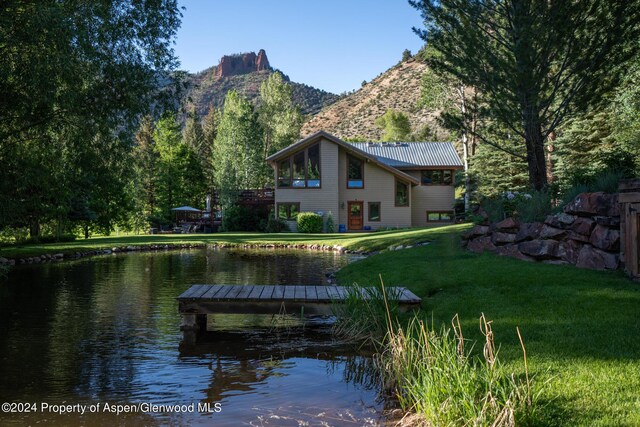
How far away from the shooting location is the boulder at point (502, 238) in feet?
40.2

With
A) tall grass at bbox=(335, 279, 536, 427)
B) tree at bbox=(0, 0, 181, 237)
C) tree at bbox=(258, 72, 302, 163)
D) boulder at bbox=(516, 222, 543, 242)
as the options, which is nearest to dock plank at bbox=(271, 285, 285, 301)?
tall grass at bbox=(335, 279, 536, 427)

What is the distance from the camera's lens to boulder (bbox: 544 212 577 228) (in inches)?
409

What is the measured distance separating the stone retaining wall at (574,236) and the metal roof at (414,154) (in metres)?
27.7

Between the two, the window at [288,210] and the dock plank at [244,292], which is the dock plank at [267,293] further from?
the window at [288,210]

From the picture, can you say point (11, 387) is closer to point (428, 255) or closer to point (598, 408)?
point (598, 408)

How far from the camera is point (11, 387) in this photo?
20.2 ft

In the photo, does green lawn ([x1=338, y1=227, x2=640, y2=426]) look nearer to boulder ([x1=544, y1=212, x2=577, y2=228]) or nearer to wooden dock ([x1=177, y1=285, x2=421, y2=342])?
boulder ([x1=544, y1=212, x2=577, y2=228])

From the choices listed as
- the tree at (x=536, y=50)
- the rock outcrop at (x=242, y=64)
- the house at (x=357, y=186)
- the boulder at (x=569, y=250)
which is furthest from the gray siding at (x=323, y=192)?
the rock outcrop at (x=242, y=64)

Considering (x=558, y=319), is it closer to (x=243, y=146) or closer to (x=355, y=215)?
(x=355, y=215)

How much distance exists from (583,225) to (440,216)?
102 feet

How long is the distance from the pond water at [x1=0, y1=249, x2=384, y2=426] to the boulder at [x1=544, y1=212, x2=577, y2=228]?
5154mm

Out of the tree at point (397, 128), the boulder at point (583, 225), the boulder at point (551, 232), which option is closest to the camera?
the boulder at point (583, 225)

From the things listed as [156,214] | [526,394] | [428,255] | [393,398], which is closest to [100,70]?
[428,255]

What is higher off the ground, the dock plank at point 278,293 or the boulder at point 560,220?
the boulder at point 560,220
